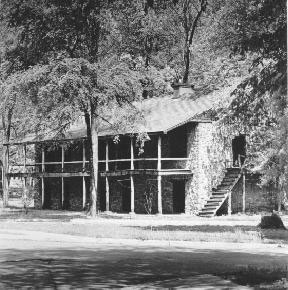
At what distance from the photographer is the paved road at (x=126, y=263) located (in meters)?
11.0

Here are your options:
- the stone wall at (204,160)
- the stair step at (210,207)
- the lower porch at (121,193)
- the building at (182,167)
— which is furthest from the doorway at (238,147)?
the stair step at (210,207)

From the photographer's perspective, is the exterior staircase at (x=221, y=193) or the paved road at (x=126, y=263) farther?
the exterior staircase at (x=221, y=193)

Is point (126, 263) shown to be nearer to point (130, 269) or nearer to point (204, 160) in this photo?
point (130, 269)

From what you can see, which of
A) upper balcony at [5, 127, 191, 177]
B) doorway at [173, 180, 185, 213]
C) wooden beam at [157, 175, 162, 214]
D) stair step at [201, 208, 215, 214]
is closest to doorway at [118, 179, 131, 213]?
upper balcony at [5, 127, 191, 177]

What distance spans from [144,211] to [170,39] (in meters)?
19.3

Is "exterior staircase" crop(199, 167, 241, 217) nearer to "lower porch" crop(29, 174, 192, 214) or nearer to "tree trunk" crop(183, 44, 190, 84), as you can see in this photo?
"lower porch" crop(29, 174, 192, 214)

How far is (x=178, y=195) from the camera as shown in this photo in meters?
40.0

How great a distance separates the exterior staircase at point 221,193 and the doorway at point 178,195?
2.35 meters

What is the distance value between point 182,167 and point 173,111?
11.3ft

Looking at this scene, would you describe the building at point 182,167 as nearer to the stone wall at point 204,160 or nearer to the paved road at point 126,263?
the stone wall at point 204,160

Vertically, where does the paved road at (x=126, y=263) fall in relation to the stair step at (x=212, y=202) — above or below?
below

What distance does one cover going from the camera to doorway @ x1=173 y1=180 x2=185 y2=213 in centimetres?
3981

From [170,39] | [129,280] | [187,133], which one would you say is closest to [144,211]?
[187,133]

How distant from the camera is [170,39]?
54812 millimetres
